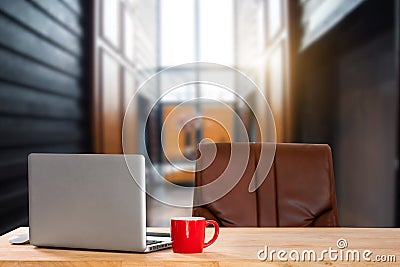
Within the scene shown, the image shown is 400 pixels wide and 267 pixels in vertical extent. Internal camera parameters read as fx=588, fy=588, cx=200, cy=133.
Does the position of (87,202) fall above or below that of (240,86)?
below

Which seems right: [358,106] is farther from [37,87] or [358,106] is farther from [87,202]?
[87,202]

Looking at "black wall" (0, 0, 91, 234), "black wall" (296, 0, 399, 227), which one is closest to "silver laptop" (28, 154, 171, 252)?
"black wall" (0, 0, 91, 234)

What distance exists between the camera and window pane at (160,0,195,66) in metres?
5.83

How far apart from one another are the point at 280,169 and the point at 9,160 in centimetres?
129

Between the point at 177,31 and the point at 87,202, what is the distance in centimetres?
499

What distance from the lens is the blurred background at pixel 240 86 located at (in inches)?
102

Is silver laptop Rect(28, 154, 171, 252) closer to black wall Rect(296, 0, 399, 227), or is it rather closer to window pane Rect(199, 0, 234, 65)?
black wall Rect(296, 0, 399, 227)

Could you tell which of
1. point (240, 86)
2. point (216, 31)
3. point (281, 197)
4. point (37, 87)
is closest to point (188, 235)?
point (281, 197)

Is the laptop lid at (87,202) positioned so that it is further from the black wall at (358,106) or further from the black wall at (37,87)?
the black wall at (358,106)

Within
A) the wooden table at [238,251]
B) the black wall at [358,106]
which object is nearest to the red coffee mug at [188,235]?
the wooden table at [238,251]

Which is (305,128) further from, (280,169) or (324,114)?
(280,169)

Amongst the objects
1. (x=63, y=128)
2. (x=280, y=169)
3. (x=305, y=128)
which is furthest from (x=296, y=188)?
(x=305, y=128)

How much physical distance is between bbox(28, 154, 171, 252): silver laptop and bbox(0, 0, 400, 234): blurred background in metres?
0.78

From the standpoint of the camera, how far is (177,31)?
5.88m
